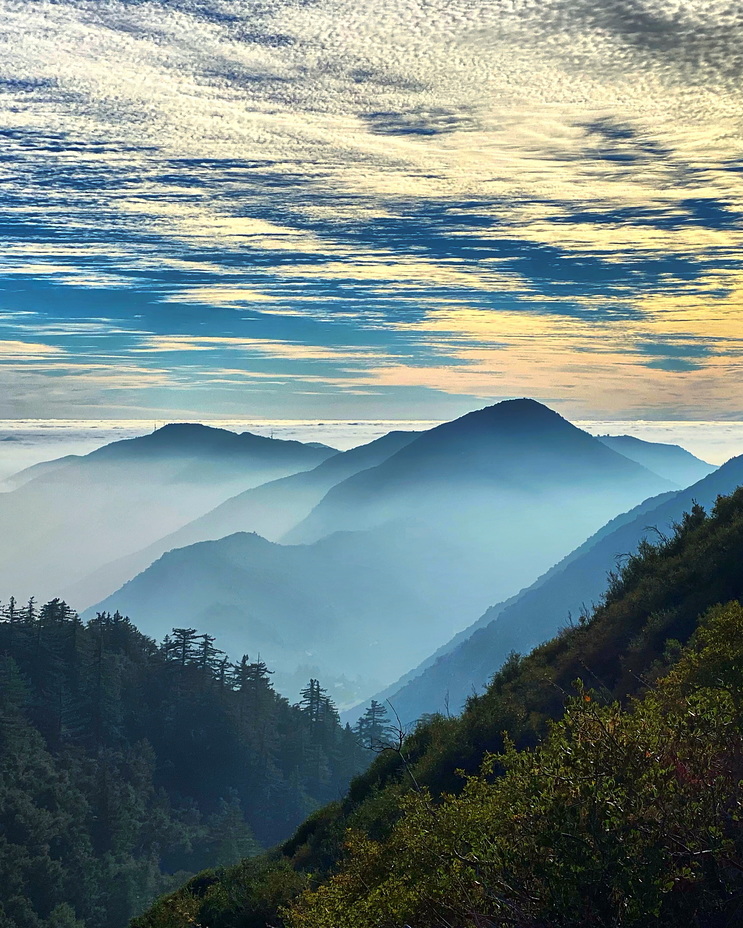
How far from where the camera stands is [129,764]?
100938 mm

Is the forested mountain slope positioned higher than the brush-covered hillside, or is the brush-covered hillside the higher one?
the brush-covered hillside

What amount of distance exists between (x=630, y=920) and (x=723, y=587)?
19871 mm

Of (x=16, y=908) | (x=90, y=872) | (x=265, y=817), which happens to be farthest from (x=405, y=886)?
(x=265, y=817)

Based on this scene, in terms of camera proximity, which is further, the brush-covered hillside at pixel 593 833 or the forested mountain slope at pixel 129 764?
the forested mountain slope at pixel 129 764

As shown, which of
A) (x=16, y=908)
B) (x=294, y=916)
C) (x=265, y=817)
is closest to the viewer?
(x=294, y=916)

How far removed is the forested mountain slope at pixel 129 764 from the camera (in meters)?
74.8

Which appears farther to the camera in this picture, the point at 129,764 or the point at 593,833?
the point at 129,764

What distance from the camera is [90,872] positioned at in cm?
7675

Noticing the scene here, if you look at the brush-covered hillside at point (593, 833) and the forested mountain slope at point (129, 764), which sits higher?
the brush-covered hillside at point (593, 833)

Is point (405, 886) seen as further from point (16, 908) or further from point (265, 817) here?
point (265, 817)

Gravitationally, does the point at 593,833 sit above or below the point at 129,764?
above

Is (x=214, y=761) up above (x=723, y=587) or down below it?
below

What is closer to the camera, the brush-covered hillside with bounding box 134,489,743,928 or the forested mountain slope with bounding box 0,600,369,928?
the brush-covered hillside with bounding box 134,489,743,928

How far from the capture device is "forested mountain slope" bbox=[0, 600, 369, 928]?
74.8 m
